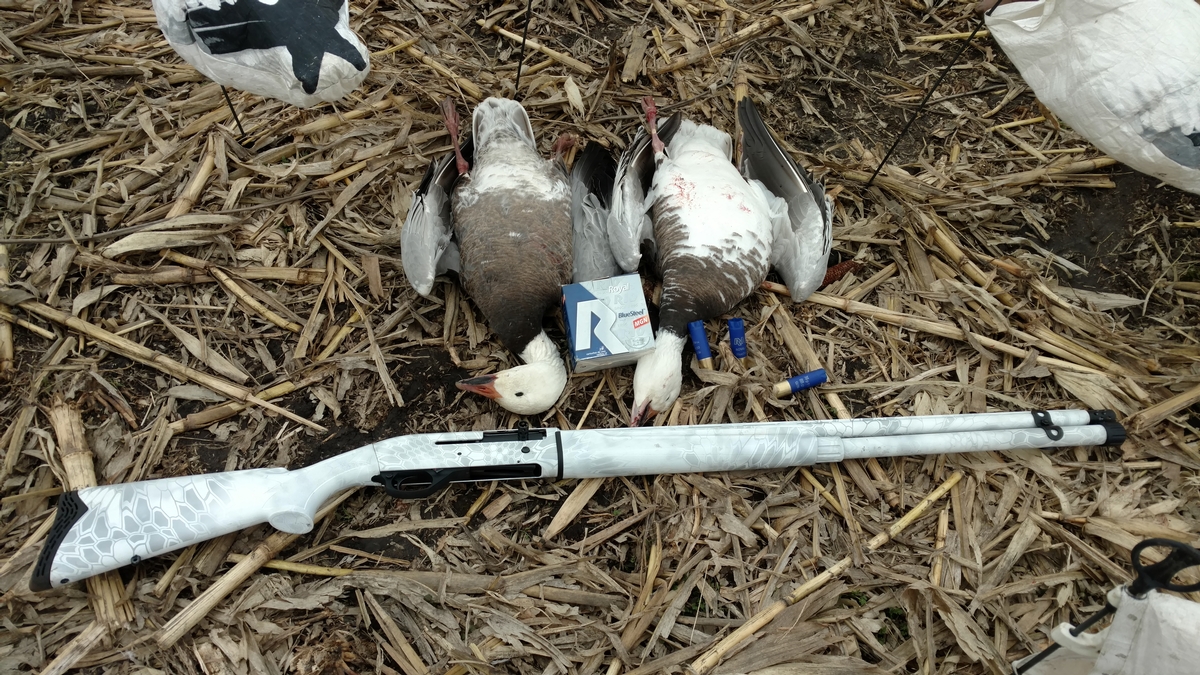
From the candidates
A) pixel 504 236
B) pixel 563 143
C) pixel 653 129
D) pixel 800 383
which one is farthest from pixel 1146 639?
pixel 563 143

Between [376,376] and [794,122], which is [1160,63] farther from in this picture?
[376,376]

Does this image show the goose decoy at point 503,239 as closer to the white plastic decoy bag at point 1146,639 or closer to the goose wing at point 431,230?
the goose wing at point 431,230

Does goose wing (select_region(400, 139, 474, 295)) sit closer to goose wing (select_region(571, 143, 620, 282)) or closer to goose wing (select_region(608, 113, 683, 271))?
goose wing (select_region(571, 143, 620, 282))

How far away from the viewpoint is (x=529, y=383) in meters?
2.42

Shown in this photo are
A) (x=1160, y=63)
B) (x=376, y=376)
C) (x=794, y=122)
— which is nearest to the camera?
(x=1160, y=63)

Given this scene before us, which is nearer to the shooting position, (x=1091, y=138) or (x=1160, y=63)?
(x=1160, y=63)

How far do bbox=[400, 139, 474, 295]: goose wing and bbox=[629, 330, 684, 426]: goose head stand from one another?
0.87m

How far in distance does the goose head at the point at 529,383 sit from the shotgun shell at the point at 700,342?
53cm

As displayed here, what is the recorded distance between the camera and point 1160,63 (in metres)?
2.07

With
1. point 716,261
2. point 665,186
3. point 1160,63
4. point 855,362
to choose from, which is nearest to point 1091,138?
point 1160,63

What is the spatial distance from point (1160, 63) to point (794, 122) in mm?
1542

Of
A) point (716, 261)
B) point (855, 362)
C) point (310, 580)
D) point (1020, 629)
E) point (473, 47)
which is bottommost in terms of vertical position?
point (310, 580)

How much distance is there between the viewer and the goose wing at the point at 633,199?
273 cm

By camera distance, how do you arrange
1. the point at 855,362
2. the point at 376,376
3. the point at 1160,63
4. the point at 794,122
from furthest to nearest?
the point at 794,122 < the point at 855,362 < the point at 376,376 < the point at 1160,63
